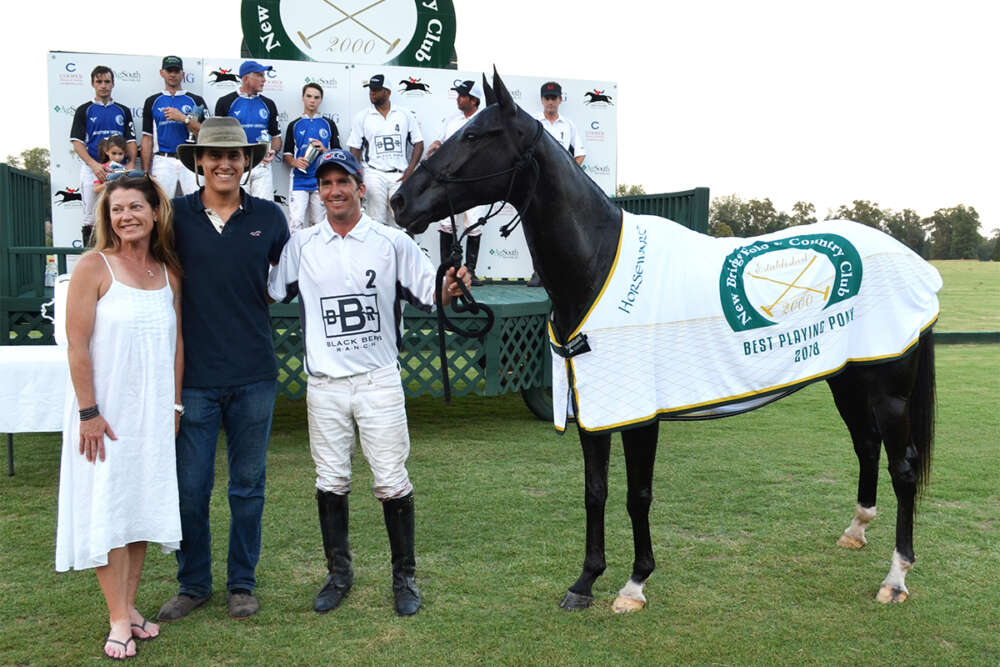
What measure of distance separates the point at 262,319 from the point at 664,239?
1.83 metres

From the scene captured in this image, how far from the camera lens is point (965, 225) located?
30.3 meters

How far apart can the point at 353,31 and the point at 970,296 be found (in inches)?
853

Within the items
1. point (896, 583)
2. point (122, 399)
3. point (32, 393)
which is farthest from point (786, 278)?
point (32, 393)

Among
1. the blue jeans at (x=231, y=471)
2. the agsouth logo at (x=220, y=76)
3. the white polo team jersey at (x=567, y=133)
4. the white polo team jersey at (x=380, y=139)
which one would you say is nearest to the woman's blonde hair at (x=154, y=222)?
the blue jeans at (x=231, y=471)

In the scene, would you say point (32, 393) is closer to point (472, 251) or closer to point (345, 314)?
point (345, 314)

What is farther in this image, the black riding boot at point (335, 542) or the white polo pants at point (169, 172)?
the white polo pants at point (169, 172)

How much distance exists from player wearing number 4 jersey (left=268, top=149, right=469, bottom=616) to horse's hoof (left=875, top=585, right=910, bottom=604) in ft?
7.09

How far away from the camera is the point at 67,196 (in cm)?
888

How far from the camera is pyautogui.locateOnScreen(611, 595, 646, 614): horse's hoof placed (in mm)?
3459

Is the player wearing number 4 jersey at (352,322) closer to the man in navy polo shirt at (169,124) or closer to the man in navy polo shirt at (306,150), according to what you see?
the man in navy polo shirt at (306,150)

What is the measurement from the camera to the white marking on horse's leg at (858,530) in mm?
4301

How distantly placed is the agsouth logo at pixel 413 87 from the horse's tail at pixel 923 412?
7063mm

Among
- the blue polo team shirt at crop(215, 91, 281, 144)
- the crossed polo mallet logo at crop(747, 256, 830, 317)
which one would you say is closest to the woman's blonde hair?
the crossed polo mallet logo at crop(747, 256, 830, 317)

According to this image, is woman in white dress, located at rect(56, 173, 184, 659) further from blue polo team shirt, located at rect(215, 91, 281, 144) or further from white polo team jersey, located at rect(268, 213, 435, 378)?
blue polo team shirt, located at rect(215, 91, 281, 144)
